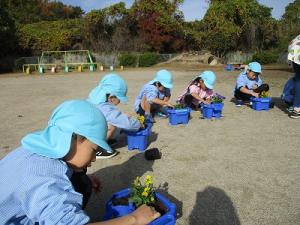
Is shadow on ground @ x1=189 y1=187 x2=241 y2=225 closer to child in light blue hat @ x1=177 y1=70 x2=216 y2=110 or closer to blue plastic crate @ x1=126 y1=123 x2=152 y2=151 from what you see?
blue plastic crate @ x1=126 y1=123 x2=152 y2=151

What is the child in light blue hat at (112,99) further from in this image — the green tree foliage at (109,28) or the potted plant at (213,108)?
the green tree foliage at (109,28)

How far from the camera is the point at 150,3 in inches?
1158

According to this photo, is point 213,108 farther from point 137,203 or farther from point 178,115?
point 137,203

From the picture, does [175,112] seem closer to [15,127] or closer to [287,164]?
[287,164]

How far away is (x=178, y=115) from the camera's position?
6.37m

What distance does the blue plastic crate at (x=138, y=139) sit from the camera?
4.88 m

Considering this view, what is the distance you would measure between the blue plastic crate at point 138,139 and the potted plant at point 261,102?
3.41 metres

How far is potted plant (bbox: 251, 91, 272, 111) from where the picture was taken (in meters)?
7.50

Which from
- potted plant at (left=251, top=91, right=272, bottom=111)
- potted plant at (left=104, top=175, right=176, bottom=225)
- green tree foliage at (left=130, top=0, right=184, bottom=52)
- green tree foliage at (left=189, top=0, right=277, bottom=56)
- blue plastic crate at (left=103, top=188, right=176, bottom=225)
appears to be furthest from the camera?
green tree foliage at (left=130, top=0, right=184, bottom=52)

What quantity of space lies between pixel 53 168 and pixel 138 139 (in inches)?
Answer: 121

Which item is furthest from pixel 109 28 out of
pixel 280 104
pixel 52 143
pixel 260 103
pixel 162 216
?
pixel 52 143

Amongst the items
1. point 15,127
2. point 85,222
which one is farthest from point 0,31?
point 85,222

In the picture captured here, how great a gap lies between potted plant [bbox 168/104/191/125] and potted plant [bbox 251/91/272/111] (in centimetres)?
193

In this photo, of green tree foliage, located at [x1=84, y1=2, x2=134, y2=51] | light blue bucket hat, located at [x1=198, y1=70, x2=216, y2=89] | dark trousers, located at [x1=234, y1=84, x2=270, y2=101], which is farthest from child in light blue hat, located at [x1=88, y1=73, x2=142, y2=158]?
green tree foliage, located at [x1=84, y1=2, x2=134, y2=51]
